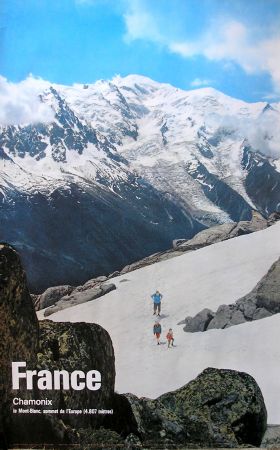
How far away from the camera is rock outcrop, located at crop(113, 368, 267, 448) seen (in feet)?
21.0

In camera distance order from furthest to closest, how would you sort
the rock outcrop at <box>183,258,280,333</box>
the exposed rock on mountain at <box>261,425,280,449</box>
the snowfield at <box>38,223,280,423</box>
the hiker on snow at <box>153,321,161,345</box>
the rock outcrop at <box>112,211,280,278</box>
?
the rock outcrop at <box>112,211,280,278</box> → the hiker on snow at <box>153,321,161,345</box> → the rock outcrop at <box>183,258,280,333</box> → the snowfield at <box>38,223,280,423</box> → the exposed rock on mountain at <box>261,425,280,449</box>

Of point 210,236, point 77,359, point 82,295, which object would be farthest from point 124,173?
point 77,359

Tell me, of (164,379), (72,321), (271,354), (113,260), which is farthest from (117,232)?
(271,354)

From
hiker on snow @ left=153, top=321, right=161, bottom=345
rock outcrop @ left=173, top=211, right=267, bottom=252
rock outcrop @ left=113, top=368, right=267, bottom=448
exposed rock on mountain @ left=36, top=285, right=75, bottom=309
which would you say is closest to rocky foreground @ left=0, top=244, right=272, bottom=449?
rock outcrop @ left=113, top=368, right=267, bottom=448

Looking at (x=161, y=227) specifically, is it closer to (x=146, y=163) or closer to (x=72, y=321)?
(x=146, y=163)

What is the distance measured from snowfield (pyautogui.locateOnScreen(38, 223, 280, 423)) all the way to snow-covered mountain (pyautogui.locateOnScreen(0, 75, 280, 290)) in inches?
21.4

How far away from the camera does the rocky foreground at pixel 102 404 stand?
20.9 feet

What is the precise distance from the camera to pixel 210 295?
7188 millimetres

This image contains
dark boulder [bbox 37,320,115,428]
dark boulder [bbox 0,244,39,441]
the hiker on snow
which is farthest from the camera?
the hiker on snow

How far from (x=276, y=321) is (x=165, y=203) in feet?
7.36

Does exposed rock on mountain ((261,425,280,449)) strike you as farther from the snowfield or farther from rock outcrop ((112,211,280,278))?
rock outcrop ((112,211,280,278))

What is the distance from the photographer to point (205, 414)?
657 centimetres

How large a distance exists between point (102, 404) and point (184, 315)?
57.9 inches

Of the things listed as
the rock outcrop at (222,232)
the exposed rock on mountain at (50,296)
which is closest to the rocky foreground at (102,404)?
the exposed rock on mountain at (50,296)
